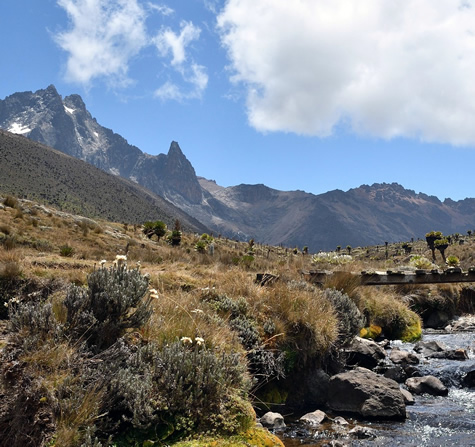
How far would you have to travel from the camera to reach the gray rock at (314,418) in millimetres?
7700

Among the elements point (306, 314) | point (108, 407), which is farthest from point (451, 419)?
point (108, 407)

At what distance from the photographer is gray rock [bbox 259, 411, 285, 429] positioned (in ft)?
24.1

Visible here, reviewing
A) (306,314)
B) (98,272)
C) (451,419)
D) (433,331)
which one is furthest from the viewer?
(433,331)

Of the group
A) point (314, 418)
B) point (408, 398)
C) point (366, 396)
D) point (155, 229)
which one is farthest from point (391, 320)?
point (155, 229)

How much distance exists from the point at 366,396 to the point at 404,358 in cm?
437

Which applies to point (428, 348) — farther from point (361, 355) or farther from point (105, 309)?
point (105, 309)

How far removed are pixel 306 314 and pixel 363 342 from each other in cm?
422

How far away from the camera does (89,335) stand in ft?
17.4

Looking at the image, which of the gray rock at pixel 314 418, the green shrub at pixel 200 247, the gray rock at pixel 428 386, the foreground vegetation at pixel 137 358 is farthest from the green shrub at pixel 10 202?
the gray rock at pixel 428 386

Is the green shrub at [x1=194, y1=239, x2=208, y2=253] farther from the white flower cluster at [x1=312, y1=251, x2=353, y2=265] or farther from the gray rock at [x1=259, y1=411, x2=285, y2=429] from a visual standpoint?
the gray rock at [x1=259, y1=411, x2=285, y2=429]

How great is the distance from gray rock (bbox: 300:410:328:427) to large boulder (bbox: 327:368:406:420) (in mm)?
640

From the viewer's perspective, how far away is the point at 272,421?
291 inches

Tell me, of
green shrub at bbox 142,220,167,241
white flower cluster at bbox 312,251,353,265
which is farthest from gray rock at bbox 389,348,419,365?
green shrub at bbox 142,220,167,241

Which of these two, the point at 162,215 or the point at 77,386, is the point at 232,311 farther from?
the point at 162,215
